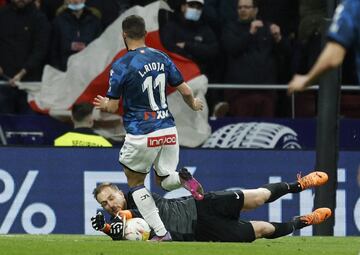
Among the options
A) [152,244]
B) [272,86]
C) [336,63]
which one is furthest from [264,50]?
[336,63]

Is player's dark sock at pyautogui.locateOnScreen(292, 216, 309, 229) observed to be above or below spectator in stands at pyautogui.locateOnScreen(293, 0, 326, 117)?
below

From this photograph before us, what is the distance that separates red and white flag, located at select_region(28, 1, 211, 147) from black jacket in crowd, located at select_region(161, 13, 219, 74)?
14 cm

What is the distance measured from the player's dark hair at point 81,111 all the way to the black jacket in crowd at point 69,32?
114cm

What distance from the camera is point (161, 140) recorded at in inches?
529

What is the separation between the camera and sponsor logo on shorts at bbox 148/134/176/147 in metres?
13.4

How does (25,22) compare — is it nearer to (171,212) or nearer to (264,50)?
(264,50)

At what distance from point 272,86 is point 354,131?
1.17 metres

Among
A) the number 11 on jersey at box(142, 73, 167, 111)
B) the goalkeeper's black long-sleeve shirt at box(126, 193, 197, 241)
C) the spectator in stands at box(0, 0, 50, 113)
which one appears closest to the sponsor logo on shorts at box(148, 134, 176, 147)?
the number 11 on jersey at box(142, 73, 167, 111)

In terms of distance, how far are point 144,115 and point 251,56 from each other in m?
4.98

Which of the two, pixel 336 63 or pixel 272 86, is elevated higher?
pixel 336 63

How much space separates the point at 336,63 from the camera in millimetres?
8906

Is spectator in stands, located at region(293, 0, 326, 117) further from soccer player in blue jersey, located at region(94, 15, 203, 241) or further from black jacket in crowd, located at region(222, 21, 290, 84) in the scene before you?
soccer player in blue jersey, located at region(94, 15, 203, 241)

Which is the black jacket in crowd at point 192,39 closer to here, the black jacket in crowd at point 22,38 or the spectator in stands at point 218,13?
the spectator in stands at point 218,13

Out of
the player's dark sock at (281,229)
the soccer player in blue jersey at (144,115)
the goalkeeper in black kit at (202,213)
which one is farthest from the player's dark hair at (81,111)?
the player's dark sock at (281,229)
